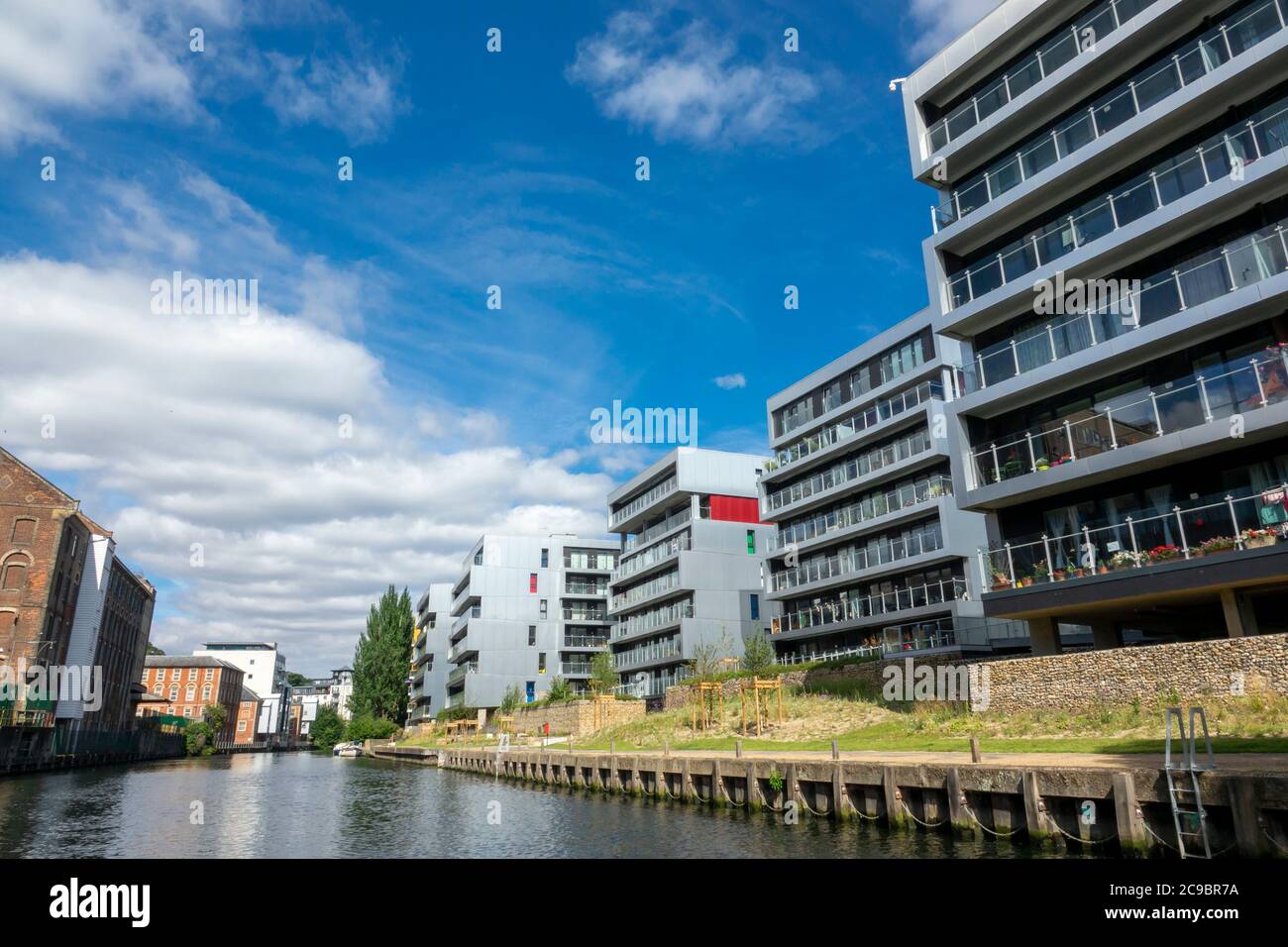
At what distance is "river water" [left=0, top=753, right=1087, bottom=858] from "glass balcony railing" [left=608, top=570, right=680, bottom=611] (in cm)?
2757

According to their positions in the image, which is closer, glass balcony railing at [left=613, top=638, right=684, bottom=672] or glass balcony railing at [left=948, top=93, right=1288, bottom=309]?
glass balcony railing at [left=948, top=93, right=1288, bottom=309]

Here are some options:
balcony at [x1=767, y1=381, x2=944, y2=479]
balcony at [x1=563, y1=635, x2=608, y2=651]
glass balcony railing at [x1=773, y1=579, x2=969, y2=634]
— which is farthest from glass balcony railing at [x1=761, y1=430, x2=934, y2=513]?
balcony at [x1=563, y1=635, x2=608, y2=651]

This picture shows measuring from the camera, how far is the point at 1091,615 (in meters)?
25.5

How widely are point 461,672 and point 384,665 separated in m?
15.0

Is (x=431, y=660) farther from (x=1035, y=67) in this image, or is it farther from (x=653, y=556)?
(x=1035, y=67)

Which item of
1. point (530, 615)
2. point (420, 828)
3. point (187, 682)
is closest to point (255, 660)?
point (187, 682)

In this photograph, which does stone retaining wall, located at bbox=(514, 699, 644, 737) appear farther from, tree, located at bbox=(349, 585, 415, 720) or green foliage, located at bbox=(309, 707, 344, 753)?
green foliage, located at bbox=(309, 707, 344, 753)

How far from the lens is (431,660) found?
351ft

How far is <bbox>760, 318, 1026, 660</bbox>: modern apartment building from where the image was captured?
4134cm

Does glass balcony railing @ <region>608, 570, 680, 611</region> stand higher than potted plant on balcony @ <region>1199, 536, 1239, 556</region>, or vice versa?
glass balcony railing @ <region>608, 570, 680, 611</region>

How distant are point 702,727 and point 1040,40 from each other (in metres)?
30.3

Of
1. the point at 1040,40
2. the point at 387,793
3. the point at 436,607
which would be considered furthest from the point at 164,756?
the point at 1040,40

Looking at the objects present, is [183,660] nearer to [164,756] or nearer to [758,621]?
[164,756]
